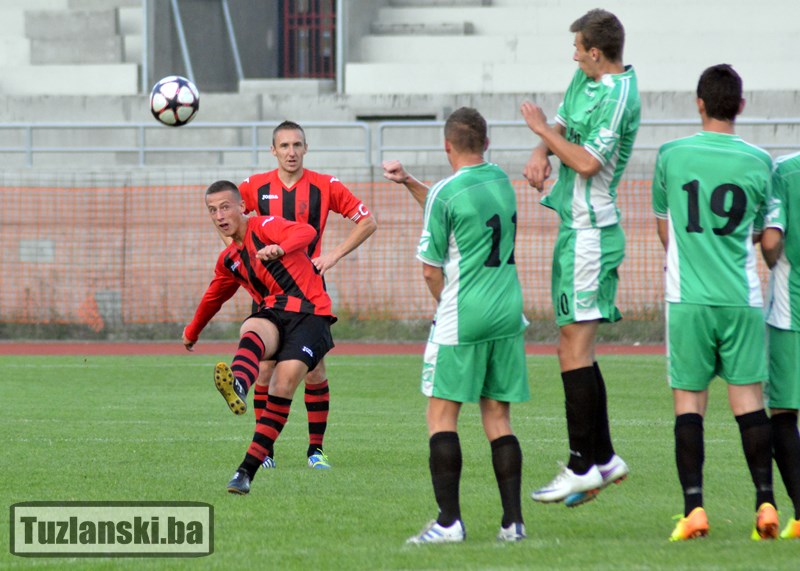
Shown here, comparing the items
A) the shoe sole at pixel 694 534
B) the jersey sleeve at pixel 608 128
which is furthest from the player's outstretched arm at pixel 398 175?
the shoe sole at pixel 694 534

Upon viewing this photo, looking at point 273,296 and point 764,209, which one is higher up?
point 764,209

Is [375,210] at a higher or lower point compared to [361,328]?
higher

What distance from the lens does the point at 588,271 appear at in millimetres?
6113

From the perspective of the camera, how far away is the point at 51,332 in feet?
63.6

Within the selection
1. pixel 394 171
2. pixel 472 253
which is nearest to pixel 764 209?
pixel 472 253

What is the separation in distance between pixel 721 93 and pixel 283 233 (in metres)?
2.93

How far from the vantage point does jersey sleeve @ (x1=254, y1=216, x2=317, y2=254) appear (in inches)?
303

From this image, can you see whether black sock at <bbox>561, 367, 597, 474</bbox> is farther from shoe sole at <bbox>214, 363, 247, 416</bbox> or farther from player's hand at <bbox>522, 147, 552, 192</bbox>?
shoe sole at <bbox>214, 363, 247, 416</bbox>

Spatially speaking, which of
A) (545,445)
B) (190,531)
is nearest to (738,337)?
(190,531)

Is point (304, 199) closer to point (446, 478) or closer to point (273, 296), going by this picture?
point (273, 296)

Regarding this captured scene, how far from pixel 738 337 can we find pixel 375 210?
44.8ft

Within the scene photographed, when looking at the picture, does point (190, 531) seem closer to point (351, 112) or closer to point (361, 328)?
point (361, 328)

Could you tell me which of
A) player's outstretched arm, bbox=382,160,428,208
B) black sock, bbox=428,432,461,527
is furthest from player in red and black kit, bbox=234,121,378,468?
black sock, bbox=428,432,461,527

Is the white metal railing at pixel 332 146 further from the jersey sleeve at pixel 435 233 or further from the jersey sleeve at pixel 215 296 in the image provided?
the jersey sleeve at pixel 435 233
